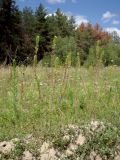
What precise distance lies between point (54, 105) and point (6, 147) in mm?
1348

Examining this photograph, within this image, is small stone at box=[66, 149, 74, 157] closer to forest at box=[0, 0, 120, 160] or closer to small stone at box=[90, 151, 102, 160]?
forest at box=[0, 0, 120, 160]

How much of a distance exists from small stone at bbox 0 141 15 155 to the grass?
13 cm

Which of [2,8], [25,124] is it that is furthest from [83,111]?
[2,8]

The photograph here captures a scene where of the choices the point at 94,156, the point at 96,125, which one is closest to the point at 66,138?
the point at 94,156

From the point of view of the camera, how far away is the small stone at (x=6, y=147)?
4.96 m

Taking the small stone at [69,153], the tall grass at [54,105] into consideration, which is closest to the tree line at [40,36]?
the tall grass at [54,105]

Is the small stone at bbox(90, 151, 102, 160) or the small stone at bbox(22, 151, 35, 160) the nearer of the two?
the small stone at bbox(22, 151, 35, 160)

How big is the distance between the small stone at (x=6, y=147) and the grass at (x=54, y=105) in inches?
5.1

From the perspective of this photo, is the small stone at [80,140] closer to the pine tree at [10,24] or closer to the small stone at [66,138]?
the small stone at [66,138]

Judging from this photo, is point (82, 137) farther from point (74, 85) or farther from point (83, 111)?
point (74, 85)

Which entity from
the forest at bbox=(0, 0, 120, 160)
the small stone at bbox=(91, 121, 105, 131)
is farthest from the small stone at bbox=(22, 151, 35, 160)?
the small stone at bbox=(91, 121, 105, 131)

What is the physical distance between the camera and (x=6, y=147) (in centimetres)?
502

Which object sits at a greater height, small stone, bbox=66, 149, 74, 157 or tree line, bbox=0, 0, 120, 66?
tree line, bbox=0, 0, 120, 66

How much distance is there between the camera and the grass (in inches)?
218
